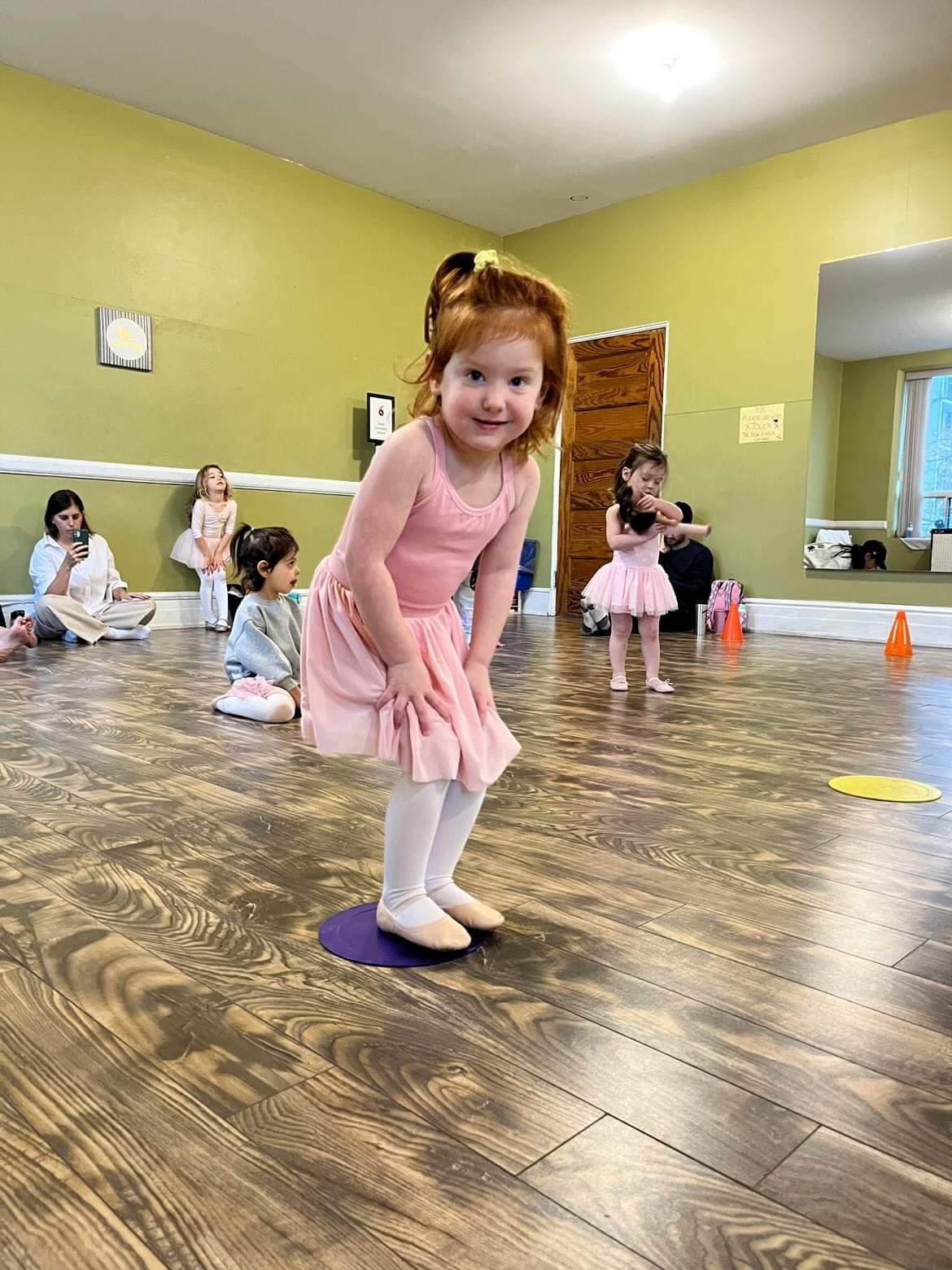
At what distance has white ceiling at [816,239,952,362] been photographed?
5.07 m

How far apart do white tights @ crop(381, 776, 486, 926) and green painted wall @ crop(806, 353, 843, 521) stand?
4.89 metres

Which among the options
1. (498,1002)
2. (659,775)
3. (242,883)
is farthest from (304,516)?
(498,1002)

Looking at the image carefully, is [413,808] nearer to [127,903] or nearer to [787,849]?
[127,903]

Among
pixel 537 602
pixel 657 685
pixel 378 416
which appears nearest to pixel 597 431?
pixel 537 602

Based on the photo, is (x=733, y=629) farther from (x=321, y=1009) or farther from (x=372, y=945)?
(x=321, y=1009)

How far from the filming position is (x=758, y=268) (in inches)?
221

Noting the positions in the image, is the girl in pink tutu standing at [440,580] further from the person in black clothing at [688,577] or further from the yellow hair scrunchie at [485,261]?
the person in black clothing at [688,577]

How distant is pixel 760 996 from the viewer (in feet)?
3.26

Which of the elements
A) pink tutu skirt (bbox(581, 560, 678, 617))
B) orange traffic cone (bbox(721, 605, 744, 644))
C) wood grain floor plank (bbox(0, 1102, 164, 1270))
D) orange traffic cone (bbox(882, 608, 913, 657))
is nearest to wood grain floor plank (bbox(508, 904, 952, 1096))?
wood grain floor plank (bbox(0, 1102, 164, 1270))

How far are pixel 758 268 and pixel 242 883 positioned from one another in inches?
214

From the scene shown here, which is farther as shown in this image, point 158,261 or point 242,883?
point 158,261

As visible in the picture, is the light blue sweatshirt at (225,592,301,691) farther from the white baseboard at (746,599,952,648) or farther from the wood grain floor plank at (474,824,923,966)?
the white baseboard at (746,599,952,648)

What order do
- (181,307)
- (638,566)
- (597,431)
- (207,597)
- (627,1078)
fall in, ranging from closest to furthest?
(627,1078)
(638,566)
(181,307)
(207,597)
(597,431)

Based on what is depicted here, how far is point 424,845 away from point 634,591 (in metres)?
2.42
